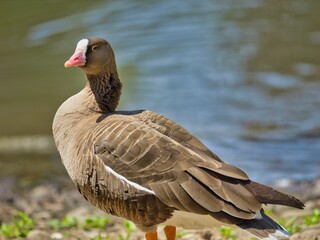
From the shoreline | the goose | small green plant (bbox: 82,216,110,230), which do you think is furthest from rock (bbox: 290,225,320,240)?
small green plant (bbox: 82,216,110,230)

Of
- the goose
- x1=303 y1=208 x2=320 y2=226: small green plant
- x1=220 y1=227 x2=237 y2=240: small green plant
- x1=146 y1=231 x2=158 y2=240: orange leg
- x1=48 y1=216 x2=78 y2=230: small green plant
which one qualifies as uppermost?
the goose

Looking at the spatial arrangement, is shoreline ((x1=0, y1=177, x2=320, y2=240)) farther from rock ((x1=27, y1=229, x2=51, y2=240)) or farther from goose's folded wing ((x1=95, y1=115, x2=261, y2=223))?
goose's folded wing ((x1=95, y1=115, x2=261, y2=223))

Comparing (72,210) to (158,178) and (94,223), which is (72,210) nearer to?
(94,223)

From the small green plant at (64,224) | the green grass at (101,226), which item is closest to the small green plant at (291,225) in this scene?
the green grass at (101,226)

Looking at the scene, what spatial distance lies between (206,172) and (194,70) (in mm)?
7927

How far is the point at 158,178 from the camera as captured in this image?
212 inches

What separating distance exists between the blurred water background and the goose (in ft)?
12.1

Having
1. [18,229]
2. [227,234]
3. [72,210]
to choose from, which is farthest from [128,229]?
[72,210]

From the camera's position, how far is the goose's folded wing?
5.18m

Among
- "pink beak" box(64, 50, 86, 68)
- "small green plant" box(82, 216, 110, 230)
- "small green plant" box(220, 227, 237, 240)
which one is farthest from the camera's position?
"small green plant" box(82, 216, 110, 230)

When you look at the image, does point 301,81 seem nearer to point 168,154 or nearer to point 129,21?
point 129,21

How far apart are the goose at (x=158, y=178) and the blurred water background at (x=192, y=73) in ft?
12.1

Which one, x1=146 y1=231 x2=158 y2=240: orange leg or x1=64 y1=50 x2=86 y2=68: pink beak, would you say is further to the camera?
x1=64 y1=50 x2=86 y2=68: pink beak

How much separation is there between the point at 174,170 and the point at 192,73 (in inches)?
306
